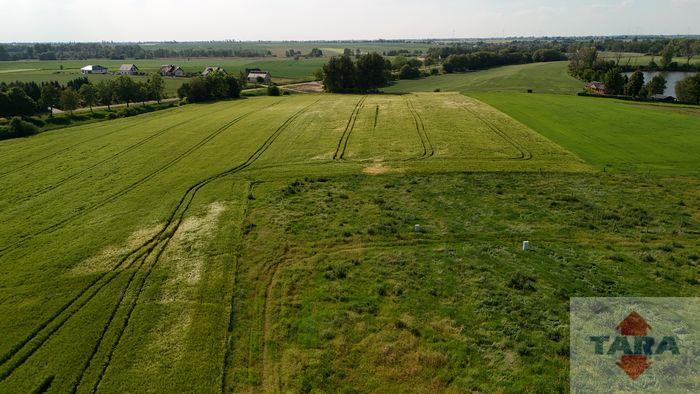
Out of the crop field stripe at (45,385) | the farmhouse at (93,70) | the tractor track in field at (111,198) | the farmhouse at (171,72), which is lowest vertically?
the crop field stripe at (45,385)

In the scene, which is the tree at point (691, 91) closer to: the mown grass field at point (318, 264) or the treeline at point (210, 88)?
the mown grass field at point (318, 264)

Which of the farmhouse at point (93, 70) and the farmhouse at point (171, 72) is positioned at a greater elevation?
the farmhouse at point (93, 70)

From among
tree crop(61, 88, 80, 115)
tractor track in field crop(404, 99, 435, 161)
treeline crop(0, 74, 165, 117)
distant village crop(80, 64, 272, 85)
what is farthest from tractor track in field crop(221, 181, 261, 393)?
distant village crop(80, 64, 272, 85)

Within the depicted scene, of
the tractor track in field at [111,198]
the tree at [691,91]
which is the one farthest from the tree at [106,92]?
the tree at [691,91]

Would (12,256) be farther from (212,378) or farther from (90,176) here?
(212,378)

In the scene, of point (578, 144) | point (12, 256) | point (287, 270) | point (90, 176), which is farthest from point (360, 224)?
point (578, 144)

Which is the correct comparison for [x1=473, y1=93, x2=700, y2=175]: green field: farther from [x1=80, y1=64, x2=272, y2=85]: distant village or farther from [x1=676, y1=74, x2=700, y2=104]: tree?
[x1=80, y1=64, x2=272, y2=85]: distant village

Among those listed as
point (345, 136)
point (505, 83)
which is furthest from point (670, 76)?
point (345, 136)

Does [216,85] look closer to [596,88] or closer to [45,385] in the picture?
[45,385]
